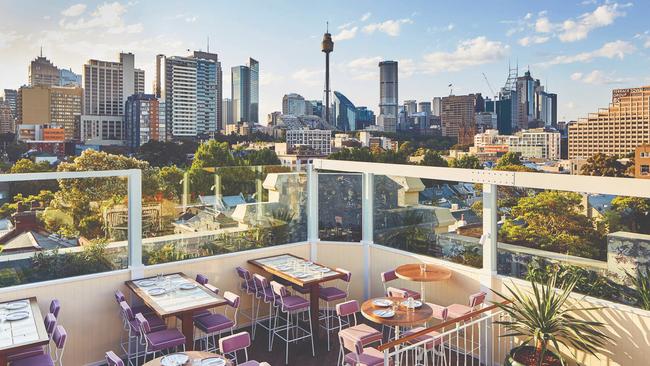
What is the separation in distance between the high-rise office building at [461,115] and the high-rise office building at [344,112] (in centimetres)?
3887

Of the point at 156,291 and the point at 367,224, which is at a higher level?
the point at 367,224

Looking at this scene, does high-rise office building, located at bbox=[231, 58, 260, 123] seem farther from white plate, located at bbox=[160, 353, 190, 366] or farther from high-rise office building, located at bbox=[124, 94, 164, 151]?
white plate, located at bbox=[160, 353, 190, 366]

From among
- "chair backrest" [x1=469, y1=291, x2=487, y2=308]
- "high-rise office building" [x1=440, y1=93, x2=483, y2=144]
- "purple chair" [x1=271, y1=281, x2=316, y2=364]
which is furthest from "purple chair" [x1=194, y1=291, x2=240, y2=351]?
"high-rise office building" [x1=440, y1=93, x2=483, y2=144]

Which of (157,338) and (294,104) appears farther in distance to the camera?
(294,104)

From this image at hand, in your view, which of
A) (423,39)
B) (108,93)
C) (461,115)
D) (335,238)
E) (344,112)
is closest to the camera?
(335,238)

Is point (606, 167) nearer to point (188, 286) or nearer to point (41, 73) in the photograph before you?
point (188, 286)

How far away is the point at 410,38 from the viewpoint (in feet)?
275

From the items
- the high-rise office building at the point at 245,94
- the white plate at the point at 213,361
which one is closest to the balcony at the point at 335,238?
the white plate at the point at 213,361

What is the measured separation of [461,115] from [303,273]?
11278cm

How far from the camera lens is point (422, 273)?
6.11 meters

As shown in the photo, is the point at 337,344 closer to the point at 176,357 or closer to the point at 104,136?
the point at 176,357

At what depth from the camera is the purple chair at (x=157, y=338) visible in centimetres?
492

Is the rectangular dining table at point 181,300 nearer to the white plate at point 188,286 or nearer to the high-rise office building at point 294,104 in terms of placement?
the white plate at point 188,286

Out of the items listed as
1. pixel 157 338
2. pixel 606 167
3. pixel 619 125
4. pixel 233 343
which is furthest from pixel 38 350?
pixel 619 125
